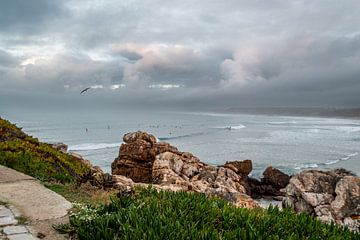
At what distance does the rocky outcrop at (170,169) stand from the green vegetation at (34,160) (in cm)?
337

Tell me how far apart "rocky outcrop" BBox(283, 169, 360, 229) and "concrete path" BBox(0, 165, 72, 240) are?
9.02m

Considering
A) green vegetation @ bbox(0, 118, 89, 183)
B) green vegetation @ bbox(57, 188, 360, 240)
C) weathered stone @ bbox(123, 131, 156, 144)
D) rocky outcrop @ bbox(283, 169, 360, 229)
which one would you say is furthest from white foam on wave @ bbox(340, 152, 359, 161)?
green vegetation @ bbox(57, 188, 360, 240)

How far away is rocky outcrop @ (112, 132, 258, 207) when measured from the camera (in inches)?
679

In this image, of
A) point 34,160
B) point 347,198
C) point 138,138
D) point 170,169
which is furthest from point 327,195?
point 138,138

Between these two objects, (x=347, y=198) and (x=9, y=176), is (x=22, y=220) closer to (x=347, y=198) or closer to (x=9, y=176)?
(x=9, y=176)

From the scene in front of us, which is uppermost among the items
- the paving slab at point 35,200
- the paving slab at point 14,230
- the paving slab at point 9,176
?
the paving slab at point 9,176

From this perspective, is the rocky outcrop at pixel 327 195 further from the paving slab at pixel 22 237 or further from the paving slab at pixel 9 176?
the paving slab at pixel 22 237

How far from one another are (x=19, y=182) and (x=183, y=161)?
11.8 m

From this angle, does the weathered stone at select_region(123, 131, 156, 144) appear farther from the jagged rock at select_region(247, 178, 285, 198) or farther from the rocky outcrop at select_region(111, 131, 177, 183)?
the jagged rock at select_region(247, 178, 285, 198)

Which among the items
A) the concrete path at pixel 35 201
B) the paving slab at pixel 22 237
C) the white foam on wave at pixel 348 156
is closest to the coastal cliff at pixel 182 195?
the concrete path at pixel 35 201

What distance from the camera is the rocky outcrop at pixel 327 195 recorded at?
13523mm

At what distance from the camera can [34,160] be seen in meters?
11.1

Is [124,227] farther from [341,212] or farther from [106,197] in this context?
[341,212]

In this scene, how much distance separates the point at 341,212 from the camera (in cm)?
1355
